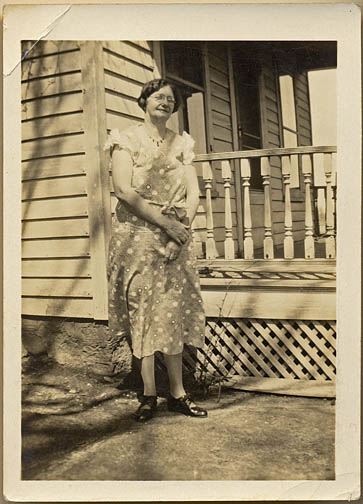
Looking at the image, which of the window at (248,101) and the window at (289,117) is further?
the window at (289,117)

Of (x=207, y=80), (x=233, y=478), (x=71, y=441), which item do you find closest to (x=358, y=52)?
(x=207, y=80)

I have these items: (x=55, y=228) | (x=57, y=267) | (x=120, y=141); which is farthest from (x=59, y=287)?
(x=120, y=141)

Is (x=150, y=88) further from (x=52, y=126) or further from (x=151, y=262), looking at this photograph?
(x=151, y=262)

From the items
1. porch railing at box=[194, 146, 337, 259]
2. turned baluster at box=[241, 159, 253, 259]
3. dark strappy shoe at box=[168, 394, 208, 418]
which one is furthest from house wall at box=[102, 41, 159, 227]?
dark strappy shoe at box=[168, 394, 208, 418]

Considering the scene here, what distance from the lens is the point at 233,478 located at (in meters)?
2.50

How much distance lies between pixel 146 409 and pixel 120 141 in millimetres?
1558

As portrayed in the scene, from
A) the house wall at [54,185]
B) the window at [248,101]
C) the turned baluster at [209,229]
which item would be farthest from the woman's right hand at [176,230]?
the window at [248,101]

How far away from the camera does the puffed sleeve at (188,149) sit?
2668 mm

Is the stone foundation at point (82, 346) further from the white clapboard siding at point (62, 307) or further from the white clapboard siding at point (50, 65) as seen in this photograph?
the white clapboard siding at point (50, 65)

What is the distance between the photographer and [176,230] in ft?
8.70

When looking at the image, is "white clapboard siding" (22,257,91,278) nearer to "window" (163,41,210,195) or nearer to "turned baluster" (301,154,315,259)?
"window" (163,41,210,195)

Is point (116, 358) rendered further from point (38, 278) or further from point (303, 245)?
point (303, 245)

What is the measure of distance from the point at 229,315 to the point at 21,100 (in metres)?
1.80

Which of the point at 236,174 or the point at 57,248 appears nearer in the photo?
the point at 57,248
